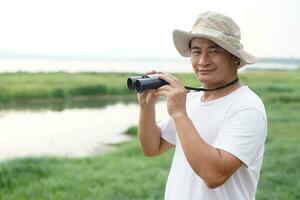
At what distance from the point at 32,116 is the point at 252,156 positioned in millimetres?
14220

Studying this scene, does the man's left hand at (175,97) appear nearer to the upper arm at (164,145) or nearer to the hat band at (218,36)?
the hat band at (218,36)

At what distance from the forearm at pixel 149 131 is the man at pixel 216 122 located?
138 mm

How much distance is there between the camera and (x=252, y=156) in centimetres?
160

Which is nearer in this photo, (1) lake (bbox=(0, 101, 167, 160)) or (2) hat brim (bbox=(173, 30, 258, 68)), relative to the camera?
(2) hat brim (bbox=(173, 30, 258, 68))

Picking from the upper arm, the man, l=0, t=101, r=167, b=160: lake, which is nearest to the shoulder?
the man

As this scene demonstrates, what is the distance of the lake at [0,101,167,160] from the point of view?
10352mm

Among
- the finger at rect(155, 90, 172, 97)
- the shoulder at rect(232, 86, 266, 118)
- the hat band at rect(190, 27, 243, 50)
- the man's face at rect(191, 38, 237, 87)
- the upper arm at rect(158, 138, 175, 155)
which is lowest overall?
the upper arm at rect(158, 138, 175, 155)

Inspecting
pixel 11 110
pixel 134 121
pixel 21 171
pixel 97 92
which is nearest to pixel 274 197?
pixel 21 171

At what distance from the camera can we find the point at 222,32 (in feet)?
5.48

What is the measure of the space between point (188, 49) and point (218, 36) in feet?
1.13

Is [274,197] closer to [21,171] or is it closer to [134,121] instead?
[21,171]

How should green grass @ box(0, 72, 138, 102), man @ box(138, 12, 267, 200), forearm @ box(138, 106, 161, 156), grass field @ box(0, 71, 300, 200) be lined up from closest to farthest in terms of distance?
man @ box(138, 12, 267, 200)
forearm @ box(138, 106, 161, 156)
grass field @ box(0, 71, 300, 200)
green grass @ box(0, 72, 138, 102)

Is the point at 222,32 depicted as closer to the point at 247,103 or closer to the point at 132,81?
the point at 247,103

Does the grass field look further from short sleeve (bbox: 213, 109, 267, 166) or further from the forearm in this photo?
short sleeve (bbox: 213, 109, 267, 166)
